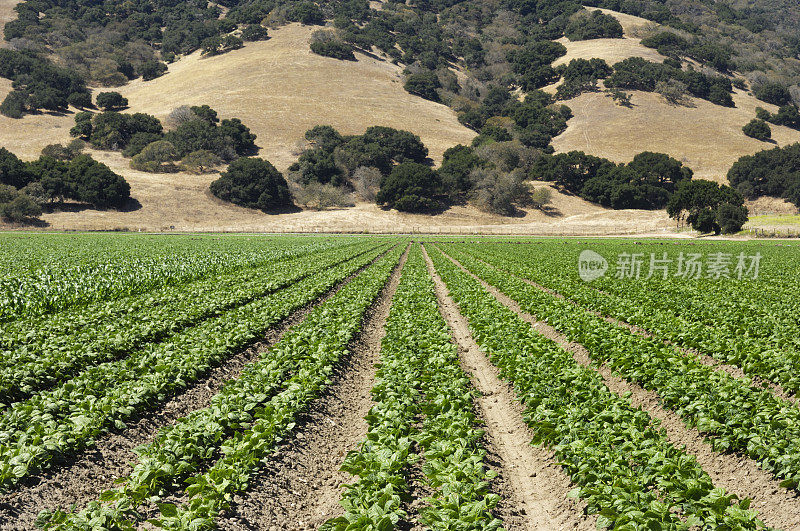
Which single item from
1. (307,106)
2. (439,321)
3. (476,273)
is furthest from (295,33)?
(439,321)

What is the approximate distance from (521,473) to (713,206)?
271 ft

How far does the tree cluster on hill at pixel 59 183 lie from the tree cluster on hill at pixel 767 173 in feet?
414

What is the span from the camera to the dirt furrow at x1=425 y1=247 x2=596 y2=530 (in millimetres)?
6605

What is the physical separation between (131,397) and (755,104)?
651 feet

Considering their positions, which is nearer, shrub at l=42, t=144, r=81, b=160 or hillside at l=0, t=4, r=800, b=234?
hillside at l=0, t=4, r=800, b=234

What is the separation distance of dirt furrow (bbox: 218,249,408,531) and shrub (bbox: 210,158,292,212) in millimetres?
92855

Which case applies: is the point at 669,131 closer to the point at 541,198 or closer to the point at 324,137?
the point at 541,198

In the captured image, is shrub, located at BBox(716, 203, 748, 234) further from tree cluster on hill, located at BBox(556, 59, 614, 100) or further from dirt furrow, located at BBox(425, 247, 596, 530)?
tree cluster on hill, located at BBox(556, 59, 614, 100)

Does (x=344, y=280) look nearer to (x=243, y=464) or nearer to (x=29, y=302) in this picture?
(x=29, y=302)

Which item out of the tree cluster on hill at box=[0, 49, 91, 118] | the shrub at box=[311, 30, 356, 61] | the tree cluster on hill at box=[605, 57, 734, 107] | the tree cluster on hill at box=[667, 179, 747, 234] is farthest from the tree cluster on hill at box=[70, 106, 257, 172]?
the tree cluster on hill at box=[605, 57, 734, 107]

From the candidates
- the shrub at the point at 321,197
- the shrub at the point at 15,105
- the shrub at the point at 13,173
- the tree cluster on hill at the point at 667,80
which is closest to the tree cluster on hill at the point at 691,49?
the tree cluster on hill at the point at 667,80

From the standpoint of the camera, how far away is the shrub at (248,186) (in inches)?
3907

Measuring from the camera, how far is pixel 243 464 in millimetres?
6816

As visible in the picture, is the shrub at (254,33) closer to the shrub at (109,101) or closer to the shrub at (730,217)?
the shrub at (109,101)
